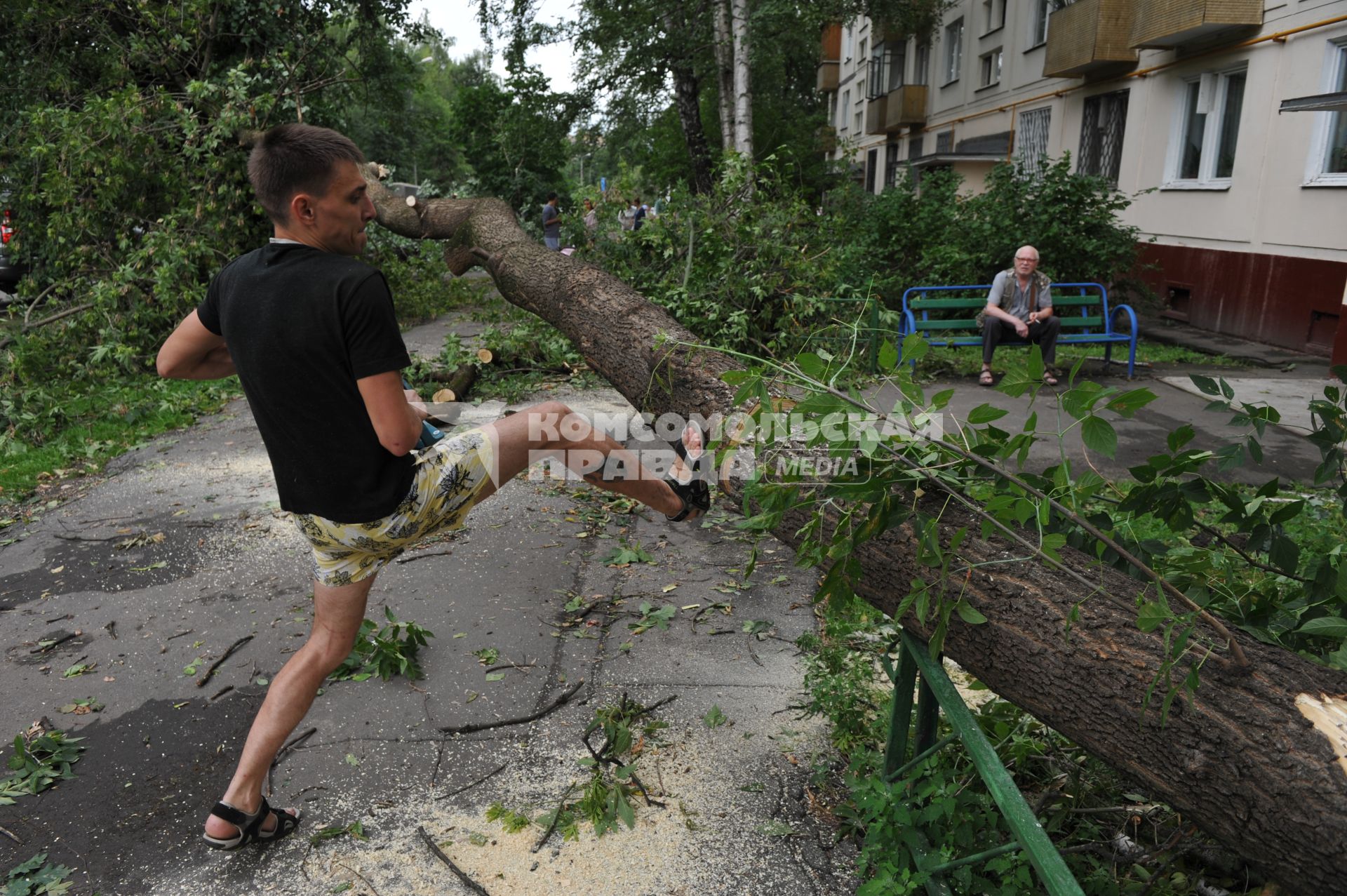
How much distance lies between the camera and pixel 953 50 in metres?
23.1

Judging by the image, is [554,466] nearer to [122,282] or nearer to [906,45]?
[122,282]

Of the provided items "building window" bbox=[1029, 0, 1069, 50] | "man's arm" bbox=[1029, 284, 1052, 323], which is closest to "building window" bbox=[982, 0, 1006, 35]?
"building window" bbox=[1029, 0, 1069, 50]

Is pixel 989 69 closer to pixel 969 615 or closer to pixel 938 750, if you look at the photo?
pixel 938 750

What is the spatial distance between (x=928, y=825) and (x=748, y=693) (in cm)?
93

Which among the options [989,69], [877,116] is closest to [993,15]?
[989,69]

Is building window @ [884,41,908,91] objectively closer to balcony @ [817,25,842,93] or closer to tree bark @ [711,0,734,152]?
balcony @ [817,25,842,93]

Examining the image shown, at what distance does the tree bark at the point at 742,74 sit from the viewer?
515 inches

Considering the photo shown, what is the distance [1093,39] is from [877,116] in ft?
48.1

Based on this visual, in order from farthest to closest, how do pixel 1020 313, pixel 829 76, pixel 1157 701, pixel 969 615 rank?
pixel 829 76 < pixel 1020 313 < pixel 969 615 < pixel 1157 701

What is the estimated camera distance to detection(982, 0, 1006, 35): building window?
1955 cm

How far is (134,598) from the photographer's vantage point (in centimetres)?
387

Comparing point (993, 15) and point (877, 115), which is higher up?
point (993, 15)

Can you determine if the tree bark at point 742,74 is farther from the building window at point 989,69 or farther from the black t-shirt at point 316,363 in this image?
the black t-shirt at point 316,363

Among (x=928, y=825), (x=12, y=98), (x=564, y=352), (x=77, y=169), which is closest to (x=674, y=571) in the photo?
(x=928, y=825)
